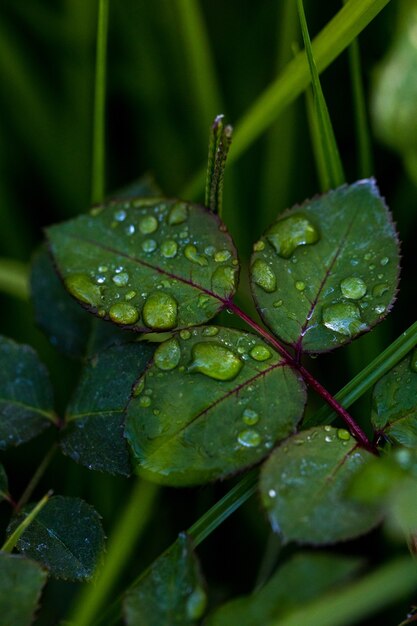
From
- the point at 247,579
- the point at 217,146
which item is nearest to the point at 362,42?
the point at 217,146

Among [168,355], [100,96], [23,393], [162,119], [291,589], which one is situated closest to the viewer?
[291,589]

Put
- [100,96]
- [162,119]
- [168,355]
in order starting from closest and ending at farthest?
[168,355], [100,96], [162,119]

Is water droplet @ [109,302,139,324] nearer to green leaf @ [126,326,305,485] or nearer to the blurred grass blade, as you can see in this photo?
green leaf @ [126,326,305,485]

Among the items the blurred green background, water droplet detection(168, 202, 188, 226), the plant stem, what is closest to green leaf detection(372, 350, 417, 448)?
water droplet detection(168, 202, 188, 226)

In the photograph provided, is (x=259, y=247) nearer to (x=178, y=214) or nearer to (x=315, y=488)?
(x=178, y=214)

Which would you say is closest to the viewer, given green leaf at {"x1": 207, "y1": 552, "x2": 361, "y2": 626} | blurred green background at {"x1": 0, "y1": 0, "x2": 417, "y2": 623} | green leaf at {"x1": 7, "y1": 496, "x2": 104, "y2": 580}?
green leaf at {"x1": 207, "y1": 552, "x2": 361, "y2": 626}

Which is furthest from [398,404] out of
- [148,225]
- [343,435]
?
[148,225]

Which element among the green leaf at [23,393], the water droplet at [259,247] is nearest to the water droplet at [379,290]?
the water droplet at [259,247]
